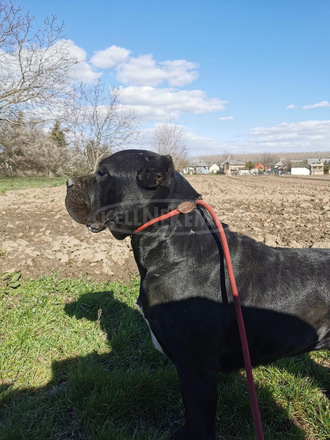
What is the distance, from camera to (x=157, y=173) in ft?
7.45

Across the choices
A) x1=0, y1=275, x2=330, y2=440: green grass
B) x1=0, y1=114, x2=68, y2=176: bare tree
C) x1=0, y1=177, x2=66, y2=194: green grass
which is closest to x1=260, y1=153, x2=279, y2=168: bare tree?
x1=0, y1=114, x2=68, y2=176: bare tree

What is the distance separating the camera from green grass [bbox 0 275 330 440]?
8.00ft

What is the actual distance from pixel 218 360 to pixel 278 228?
6.33 metres

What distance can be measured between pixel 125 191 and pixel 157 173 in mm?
284

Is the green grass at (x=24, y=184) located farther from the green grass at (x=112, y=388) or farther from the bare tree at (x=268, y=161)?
the bare tree at (x=268, y=161)

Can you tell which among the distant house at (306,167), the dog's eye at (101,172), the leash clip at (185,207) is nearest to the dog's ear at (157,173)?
the leash clip at (185,207)

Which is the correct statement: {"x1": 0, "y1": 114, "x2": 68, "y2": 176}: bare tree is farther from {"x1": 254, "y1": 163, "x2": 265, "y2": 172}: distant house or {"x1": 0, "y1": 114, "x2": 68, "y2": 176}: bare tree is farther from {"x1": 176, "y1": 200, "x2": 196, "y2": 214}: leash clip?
{"x1": 254, "y1": 163, "x2": 265, "y2": 172}: distant house

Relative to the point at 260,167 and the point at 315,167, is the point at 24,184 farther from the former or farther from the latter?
the point at 260,167

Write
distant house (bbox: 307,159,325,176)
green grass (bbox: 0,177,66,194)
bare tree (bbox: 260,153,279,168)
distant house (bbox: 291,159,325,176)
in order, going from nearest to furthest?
1. green grass (bbox: 0,177,66,194)
2. distant house (bbox: 307,159,325,176)
3. distant house (bbox: 291,159,325,176)
4. bare tree (bbox: 260,153,279,168)

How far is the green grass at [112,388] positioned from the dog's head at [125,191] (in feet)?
4.50

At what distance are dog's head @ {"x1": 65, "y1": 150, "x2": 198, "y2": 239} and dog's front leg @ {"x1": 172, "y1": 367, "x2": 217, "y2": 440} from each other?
1085 millimetres

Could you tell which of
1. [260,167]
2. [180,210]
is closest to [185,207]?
[180,210]

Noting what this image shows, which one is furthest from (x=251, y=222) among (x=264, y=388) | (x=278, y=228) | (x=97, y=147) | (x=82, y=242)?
(x=97, y=147)

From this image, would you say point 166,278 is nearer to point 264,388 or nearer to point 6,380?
point 264,388
